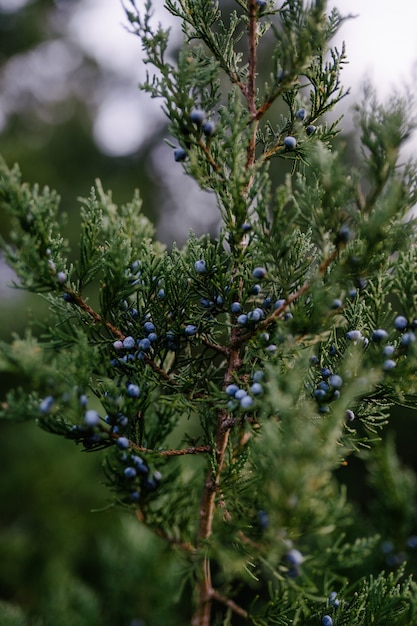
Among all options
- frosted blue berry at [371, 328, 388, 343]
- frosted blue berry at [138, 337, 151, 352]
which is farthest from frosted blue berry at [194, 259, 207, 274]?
frosted blue berry at [371, 328, 388, 343]

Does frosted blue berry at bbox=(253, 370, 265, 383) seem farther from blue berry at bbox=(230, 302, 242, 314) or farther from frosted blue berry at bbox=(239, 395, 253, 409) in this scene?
blue berry at bbox=(230, 302, 242, 314)

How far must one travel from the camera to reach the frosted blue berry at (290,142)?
53.0 inches

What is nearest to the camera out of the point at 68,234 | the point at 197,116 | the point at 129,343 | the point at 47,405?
the point at 47,405

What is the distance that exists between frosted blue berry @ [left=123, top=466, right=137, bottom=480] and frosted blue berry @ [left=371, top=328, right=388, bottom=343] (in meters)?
0.66

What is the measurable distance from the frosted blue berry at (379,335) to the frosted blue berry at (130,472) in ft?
2.17

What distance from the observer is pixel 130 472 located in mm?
1261

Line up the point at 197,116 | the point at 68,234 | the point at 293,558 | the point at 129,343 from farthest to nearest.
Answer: the point at 68,234 < the point at 129,343 < the point at 197,116 < the point at 293,558

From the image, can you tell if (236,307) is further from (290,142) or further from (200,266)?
(290,142)

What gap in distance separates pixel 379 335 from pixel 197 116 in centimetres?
66

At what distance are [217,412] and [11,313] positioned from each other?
453 cm

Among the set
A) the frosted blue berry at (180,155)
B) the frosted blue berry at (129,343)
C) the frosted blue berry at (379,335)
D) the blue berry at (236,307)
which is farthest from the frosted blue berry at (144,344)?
the frosted blue berry at (379,335)

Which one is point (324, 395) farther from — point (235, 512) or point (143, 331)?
point (143, 331)

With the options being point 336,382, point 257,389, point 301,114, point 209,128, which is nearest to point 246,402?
point 257,389

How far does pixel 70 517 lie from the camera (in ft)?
13.9
